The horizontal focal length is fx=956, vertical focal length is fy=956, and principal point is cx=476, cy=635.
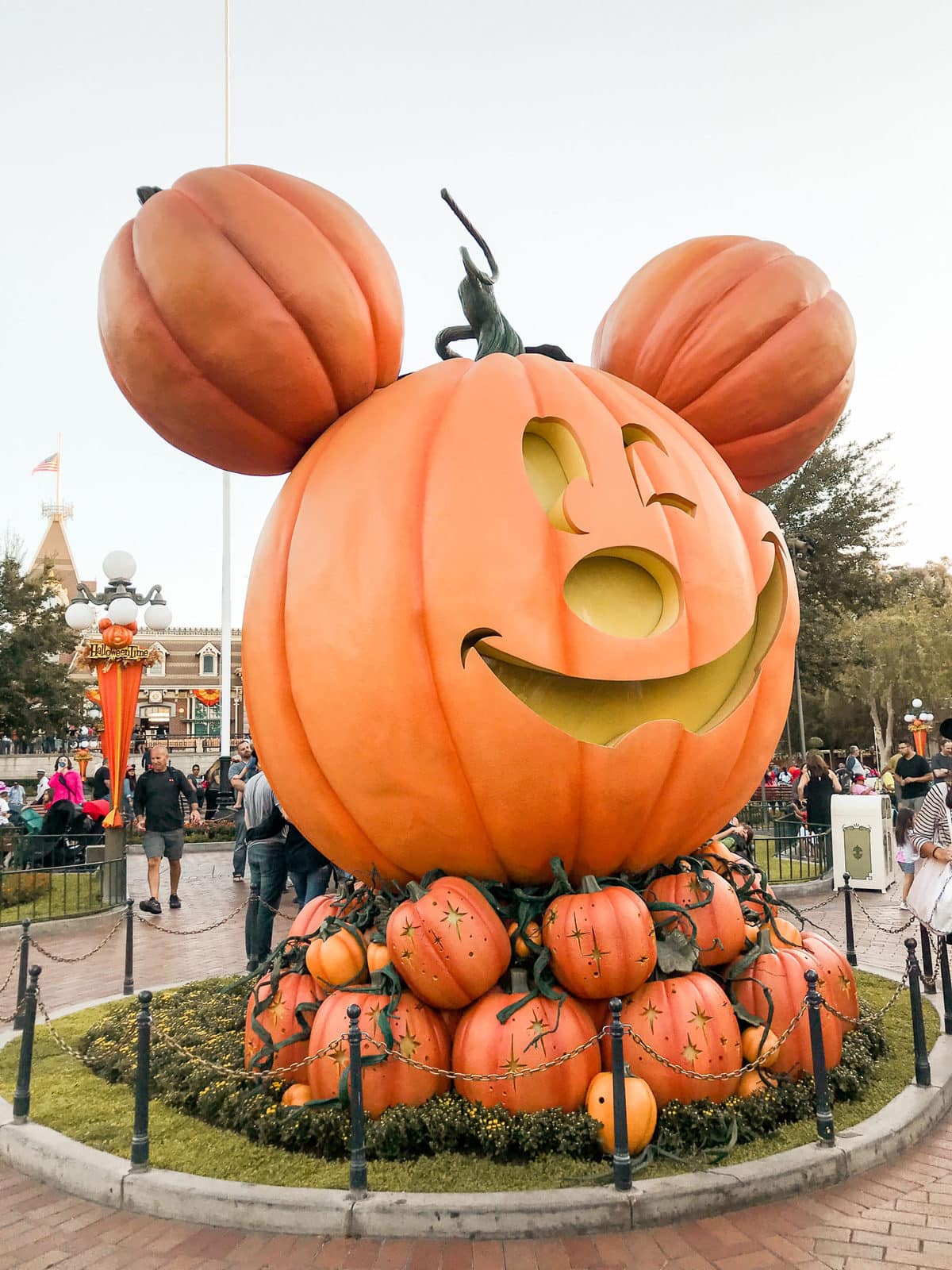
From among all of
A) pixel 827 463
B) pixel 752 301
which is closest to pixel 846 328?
pixel 752 301

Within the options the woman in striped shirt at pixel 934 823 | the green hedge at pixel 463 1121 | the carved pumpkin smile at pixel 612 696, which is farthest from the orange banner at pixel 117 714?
the woman in striped shirt at pixel 934 823

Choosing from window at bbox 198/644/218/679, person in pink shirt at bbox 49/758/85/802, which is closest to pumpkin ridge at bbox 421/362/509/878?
person in pink shirt at bbox 49/758/85/802

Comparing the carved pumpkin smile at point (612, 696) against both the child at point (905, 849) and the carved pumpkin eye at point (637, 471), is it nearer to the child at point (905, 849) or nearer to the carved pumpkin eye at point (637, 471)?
the carved pumpkin eye at point (637, 471)

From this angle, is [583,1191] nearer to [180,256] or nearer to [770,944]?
[770,944]

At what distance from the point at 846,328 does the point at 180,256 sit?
3.53m

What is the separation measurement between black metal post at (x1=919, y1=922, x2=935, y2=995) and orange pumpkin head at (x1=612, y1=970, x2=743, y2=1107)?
10.1 ft

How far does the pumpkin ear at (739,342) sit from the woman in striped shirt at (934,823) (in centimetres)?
297

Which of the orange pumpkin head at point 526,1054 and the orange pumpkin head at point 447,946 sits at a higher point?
the orange pumpkin head at point 447,946

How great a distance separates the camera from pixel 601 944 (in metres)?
4.06

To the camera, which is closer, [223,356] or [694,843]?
[223,356]

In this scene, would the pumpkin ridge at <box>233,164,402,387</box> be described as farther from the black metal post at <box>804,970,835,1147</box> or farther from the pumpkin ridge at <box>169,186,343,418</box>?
the black metal post at <box>804,970,835,1147</box>

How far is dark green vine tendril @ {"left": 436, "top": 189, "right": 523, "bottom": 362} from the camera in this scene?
5.45m

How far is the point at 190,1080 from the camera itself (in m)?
4.68

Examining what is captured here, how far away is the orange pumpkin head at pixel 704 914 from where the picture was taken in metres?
4.48
